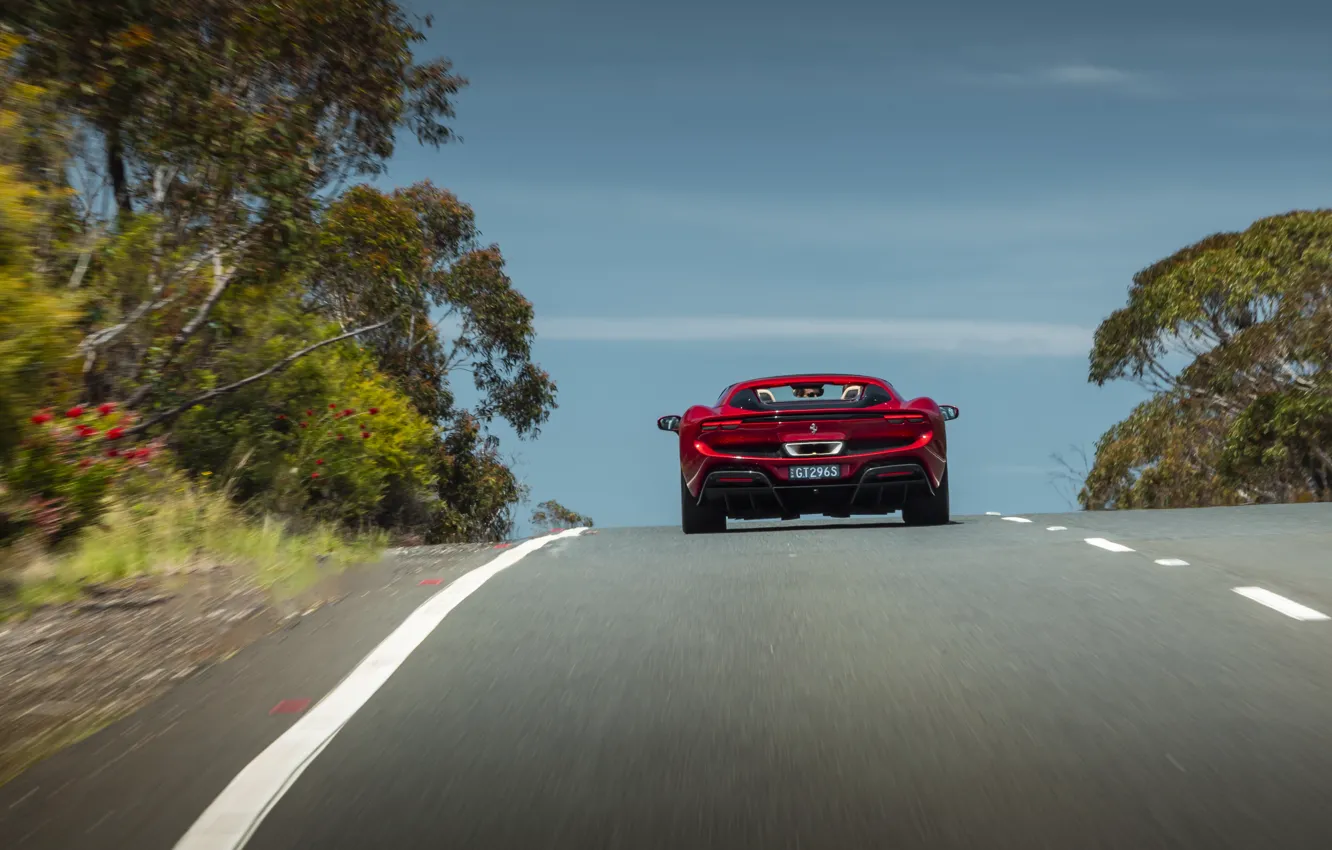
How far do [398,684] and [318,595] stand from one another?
129 inches

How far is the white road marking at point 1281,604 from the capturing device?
7754 mm

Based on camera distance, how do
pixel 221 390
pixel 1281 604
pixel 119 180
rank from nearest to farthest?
pixel 1281 604 → pixel 221 390 → pixel 119 180

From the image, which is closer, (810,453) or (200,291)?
(810,453)

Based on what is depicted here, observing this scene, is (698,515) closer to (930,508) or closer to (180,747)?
(930,508)

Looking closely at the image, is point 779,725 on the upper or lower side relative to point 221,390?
lower

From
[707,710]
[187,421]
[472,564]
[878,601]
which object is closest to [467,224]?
[187,421]

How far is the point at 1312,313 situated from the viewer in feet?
113

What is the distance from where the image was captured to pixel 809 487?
13156 millimetres

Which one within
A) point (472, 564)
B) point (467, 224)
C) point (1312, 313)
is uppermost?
point (467, 224)

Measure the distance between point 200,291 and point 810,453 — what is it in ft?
25.3

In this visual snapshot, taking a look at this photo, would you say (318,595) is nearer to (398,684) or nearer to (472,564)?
(472,564)

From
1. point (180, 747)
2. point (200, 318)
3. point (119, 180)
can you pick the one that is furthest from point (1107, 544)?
point (119, 180)

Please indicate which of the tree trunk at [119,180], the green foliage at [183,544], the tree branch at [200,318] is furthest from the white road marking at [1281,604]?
the tree trunk at [119,180]

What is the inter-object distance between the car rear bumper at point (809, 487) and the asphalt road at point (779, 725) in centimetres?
357
